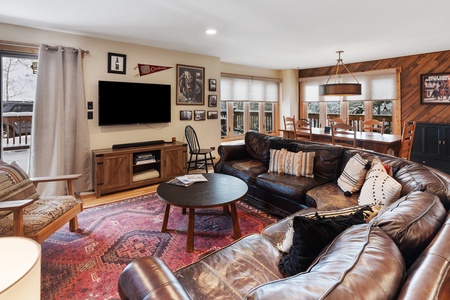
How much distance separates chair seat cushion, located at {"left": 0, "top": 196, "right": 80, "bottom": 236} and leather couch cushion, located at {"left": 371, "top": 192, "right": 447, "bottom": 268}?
2283 millimetres

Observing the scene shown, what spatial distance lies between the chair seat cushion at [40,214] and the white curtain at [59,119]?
4.72ft

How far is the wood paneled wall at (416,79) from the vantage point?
5.05 meters

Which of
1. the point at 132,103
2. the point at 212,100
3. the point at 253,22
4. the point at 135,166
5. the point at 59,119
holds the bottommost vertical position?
the point at 135,166

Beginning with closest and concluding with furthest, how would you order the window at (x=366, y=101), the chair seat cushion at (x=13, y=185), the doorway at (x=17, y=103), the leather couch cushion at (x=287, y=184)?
the chair seat cushion at (x=13, y=185)
the leather couch cushion at (x=287, y=184)
the doorway at (x=17, y=103)
the window at (x=366, y=101)

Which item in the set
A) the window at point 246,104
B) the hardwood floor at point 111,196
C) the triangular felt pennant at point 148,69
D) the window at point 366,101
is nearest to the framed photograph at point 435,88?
the window at point 366,101

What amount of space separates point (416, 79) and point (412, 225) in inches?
218

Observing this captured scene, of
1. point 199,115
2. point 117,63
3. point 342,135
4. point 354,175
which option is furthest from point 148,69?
point 354,175

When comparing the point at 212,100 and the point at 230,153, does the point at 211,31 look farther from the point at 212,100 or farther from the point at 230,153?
the point at 212,100

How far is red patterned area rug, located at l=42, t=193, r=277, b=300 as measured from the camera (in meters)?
1.94

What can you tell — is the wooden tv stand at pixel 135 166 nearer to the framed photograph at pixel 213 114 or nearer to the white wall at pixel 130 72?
the white wall at pixel 130 72

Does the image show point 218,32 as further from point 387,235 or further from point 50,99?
point 387,235

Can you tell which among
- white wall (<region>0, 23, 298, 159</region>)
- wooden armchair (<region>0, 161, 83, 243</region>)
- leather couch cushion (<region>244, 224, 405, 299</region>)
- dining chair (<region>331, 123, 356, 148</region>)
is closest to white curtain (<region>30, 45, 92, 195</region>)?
white wall (<region>0, 23, 298, 159</region>)

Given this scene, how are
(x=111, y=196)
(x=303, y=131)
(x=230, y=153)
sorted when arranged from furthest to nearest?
(x=303, y=131)
(x=230, y=153)
(x=111, y=196)

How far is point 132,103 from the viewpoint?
4.33 meters
